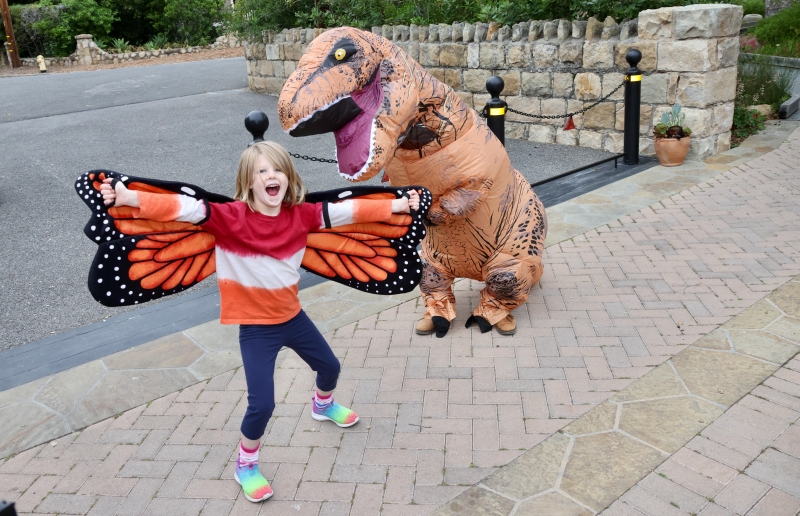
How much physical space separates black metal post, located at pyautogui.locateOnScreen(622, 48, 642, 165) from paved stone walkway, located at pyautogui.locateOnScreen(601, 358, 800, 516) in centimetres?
519

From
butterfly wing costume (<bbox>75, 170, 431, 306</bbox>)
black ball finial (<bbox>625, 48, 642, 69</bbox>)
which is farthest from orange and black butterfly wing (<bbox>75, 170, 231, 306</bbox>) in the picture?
black ball finial (<bbox>625, 48, 642, 69</bbox>)

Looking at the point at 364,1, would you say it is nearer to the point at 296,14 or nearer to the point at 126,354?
the point at 296,14

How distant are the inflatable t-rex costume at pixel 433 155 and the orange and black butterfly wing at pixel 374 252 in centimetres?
28

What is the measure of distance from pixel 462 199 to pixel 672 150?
5080 mm

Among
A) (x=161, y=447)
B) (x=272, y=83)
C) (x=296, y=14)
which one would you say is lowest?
(x=161, y=447)

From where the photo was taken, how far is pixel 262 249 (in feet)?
9.52

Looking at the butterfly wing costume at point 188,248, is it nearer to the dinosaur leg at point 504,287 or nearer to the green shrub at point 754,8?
the dinosaur leg at point 504,287

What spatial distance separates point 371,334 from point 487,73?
6.59 meters

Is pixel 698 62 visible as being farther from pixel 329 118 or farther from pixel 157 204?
pixel 157 204

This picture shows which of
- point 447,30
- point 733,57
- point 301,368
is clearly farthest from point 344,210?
point 447,30

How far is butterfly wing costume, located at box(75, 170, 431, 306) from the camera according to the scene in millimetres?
2643

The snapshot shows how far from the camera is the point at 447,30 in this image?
1045 centimetres

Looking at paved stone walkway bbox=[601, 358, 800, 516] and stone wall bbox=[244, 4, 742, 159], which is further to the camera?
stone wall bbox=[244, 4, 742, 159]

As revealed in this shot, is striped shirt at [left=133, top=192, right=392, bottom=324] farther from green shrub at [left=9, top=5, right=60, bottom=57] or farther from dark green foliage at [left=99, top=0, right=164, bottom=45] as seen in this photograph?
dark green foliage at [left=99, top=0, right=164, bottom=45]
